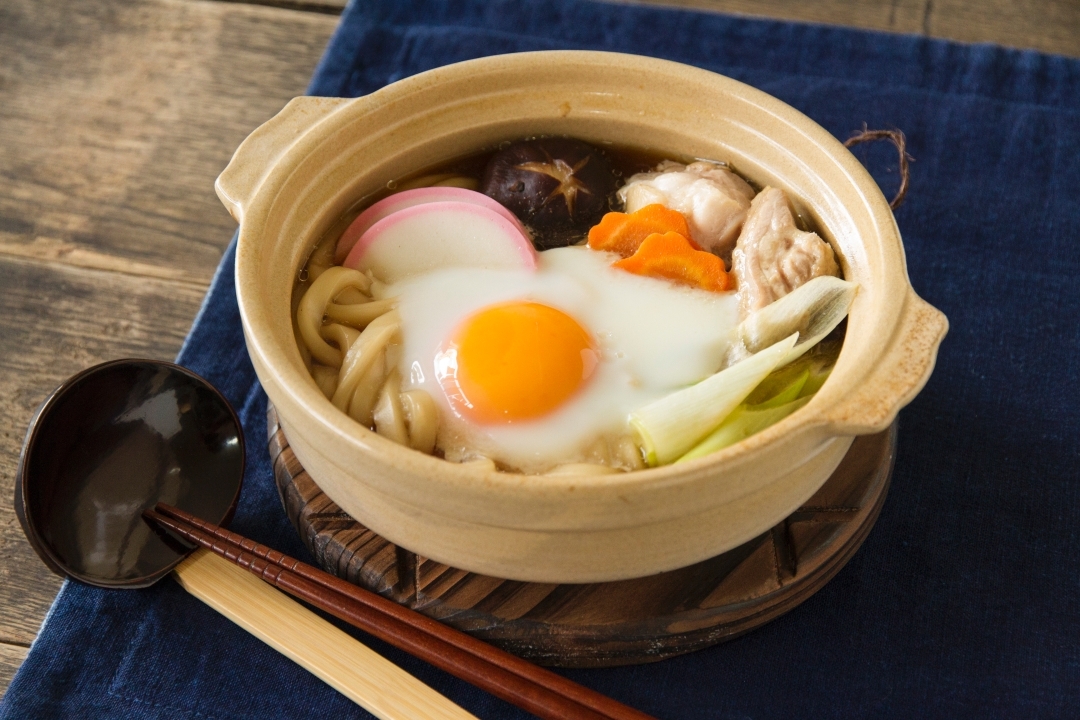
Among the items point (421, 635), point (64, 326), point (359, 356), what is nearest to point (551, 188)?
point (359, 356)

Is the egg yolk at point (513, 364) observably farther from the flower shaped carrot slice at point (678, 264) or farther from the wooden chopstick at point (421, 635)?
the wooden chopstick at point (421, 635)

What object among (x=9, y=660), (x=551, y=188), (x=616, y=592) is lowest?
(x=9, y=660)

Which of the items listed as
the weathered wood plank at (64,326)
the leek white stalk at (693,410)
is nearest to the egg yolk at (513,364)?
the leek white stalk at (693,410)

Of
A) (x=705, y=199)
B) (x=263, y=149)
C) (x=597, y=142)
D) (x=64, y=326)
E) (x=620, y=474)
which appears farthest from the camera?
(x=64, y=326)

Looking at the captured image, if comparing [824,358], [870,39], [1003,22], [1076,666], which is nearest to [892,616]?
[1076,666]

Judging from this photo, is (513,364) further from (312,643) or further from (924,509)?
(924,509)

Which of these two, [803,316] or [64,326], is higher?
[803,316]
